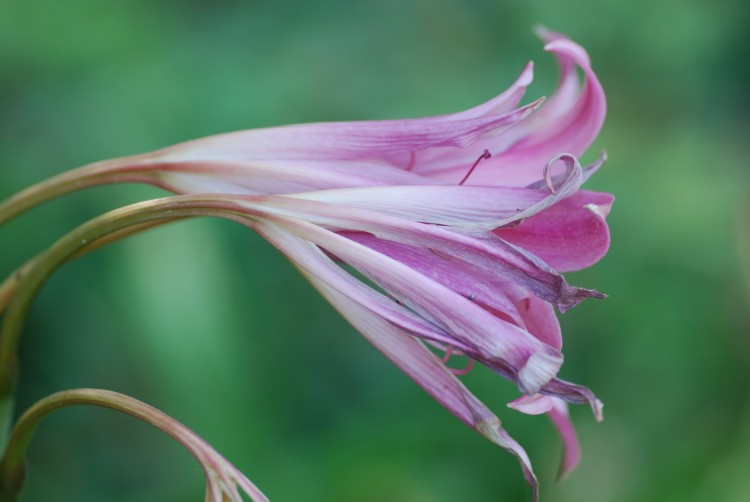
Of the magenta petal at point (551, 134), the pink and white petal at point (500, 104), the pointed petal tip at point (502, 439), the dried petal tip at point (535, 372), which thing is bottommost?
the pointed petal tip at point (502, 439)

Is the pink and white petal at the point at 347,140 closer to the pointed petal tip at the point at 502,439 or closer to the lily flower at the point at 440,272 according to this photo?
the lily flower at the point at 440,272

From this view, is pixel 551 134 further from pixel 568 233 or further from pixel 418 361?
pixel 418 361

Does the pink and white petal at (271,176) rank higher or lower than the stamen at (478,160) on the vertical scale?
higher

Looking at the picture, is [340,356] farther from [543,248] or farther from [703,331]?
[543,248]

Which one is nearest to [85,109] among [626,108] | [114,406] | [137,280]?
[137,280]

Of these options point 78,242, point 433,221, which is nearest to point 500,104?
point 433,221

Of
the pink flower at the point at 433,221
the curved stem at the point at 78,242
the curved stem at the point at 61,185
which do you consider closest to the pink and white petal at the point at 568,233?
the pink flower at the point at 433,221

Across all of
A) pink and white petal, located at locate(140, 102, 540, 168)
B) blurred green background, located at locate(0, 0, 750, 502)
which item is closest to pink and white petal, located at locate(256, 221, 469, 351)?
pink and white petal, located at locate(140, 102, 540, 168)
